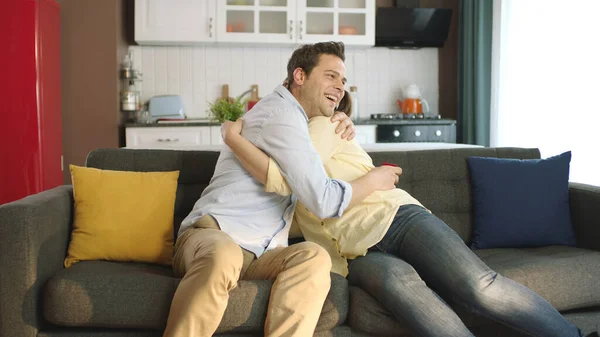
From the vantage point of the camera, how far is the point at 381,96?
5.96m

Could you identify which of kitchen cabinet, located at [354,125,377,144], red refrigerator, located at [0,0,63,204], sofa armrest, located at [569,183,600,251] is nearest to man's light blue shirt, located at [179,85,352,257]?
sofa armrest, located at [569,183,600,251]

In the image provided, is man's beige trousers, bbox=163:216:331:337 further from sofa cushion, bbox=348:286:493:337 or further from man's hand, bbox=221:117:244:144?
man's hand, bbox=221:117:244:144

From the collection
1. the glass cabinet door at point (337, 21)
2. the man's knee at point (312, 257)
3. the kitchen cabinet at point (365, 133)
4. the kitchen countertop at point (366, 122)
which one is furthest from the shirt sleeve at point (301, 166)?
the glass cabinet door at point (337, 21)

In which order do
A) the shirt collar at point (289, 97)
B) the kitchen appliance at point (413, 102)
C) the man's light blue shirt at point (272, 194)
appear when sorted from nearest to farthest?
the man's light blue shirt at point (272, 194) → the shirt collar at point (289, 97) → the kitchen appliance at point (413, 102)

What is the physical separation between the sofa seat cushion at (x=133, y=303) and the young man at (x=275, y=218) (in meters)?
0.07

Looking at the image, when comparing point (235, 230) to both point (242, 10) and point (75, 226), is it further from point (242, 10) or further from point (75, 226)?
point (242, 10)

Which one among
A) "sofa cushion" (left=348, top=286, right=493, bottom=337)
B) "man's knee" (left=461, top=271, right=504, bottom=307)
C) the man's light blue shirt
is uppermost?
the man's light blue shirt

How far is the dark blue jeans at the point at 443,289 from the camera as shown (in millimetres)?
1920

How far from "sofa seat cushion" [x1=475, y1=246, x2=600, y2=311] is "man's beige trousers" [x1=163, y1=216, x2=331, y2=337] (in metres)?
0.72

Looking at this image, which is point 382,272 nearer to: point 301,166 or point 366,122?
point 301,166

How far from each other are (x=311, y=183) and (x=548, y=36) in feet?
10.7

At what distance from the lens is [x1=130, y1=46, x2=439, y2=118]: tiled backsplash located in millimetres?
5586

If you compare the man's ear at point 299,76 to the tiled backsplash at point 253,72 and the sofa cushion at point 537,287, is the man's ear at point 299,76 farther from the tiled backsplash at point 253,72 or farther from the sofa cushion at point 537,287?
the tiled backsplash at point 253,72

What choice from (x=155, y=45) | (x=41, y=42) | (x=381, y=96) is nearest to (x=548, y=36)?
(x=381, y=96)
